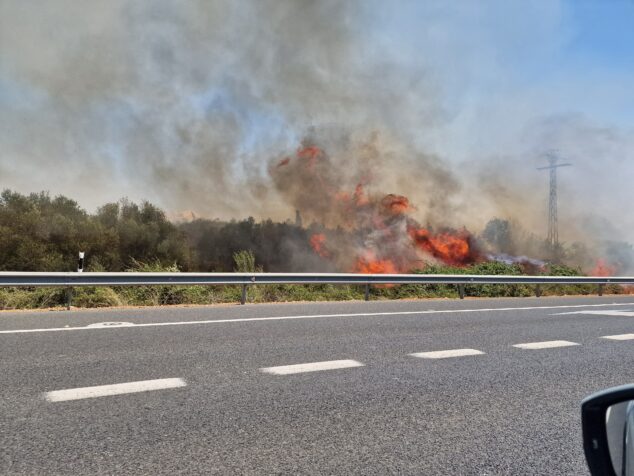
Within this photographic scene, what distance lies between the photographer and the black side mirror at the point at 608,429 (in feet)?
5.07

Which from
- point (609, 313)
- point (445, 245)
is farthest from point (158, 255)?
point (609, 313)

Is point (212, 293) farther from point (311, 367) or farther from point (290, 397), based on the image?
point (290, 397)

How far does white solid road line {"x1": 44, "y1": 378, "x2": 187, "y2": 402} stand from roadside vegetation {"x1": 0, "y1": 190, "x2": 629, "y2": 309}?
7.40 m

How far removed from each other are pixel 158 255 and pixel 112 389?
104 feet

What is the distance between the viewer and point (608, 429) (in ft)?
5.26

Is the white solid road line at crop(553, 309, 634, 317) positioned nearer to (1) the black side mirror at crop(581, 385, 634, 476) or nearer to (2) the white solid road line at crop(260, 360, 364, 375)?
(2) the white solid road line at crop(260, 360, 364, 375)

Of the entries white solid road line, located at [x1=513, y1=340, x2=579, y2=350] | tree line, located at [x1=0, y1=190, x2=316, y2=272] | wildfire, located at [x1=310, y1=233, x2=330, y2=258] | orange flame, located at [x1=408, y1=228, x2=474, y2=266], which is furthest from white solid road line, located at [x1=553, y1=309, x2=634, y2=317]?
wildfire, located at [x1=310, y1=233, x2=330, y2=258]

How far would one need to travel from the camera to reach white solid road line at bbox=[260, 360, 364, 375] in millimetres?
5418

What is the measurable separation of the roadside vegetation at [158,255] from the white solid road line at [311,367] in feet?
23.7

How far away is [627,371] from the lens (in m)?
5.94

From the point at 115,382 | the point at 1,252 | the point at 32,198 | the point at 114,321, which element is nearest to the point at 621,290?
the point at 114,321

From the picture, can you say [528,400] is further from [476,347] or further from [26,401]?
[26,401]

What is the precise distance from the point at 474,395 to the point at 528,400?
1.43 ft

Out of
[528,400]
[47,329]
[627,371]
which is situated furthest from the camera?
[47,329]
